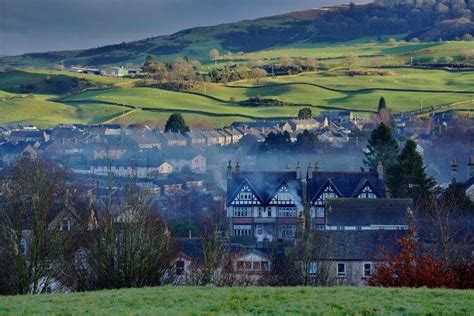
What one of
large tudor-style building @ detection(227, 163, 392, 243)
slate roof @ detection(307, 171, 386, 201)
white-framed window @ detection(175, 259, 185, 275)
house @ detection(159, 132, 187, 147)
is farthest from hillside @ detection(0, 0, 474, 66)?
white-framed window @ detection(175, 259, 185, 275)

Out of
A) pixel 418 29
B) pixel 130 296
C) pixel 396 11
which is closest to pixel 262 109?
pixel 130 296

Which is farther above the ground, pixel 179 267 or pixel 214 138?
pixel 214 138

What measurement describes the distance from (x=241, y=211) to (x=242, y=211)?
0.05 meters

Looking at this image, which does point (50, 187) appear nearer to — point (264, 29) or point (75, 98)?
point (75, 98)

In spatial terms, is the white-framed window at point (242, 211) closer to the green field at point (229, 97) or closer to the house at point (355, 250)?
the house at point (355, 250)

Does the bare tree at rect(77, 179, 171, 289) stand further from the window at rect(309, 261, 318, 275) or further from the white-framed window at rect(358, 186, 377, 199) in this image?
the white-framed window at rect(358, 186, 377, 199)

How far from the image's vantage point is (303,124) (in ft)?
257

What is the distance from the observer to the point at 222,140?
239ft

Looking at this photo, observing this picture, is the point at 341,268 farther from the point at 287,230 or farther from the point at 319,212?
the point at 287,230

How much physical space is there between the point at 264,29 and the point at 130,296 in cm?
17707

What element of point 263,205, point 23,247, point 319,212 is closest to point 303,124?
point 263,205

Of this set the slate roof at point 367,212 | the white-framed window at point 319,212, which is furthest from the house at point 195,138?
the slate roof at point 367,212

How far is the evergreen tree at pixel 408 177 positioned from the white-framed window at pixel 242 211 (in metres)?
5.66

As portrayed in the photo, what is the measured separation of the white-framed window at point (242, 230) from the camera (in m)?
36.9
